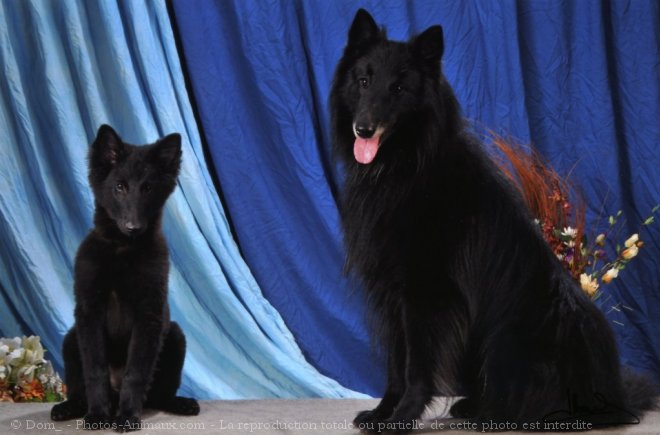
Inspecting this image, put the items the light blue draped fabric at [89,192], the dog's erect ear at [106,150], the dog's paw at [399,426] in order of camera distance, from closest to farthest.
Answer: the dog's paw at [399,426], the dog's erect ear at [106,150], the light blue draped fabric at [89,192]

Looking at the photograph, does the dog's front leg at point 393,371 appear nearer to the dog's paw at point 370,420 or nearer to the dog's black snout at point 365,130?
the dog's paw at point 370,420

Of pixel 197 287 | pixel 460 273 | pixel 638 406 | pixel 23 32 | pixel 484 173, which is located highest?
pixel 23 32

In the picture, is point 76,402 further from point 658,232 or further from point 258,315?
point 658,232

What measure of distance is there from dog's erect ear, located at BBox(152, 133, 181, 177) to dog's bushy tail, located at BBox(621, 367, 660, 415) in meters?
1.52

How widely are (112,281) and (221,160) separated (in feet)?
4.90

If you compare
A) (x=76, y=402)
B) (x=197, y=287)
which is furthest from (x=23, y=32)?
(x=76, y=402)

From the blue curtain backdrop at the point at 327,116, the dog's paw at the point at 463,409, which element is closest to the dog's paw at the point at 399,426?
the dog's paw at the point at 463,409

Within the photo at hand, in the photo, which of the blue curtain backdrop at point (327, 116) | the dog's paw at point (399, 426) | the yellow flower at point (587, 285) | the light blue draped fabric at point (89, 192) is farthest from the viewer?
the blue curtain backdrop at point (327, 116)

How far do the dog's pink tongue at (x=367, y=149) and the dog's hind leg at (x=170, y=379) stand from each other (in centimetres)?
84

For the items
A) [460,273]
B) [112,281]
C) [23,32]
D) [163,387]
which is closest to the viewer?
[460,273]

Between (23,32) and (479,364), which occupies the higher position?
(23,32)

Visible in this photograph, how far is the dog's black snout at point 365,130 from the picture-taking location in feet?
7.38

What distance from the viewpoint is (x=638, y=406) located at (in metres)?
2.47

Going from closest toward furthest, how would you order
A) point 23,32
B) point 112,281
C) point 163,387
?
point 112,281 → point 163,387 → point 23,32
